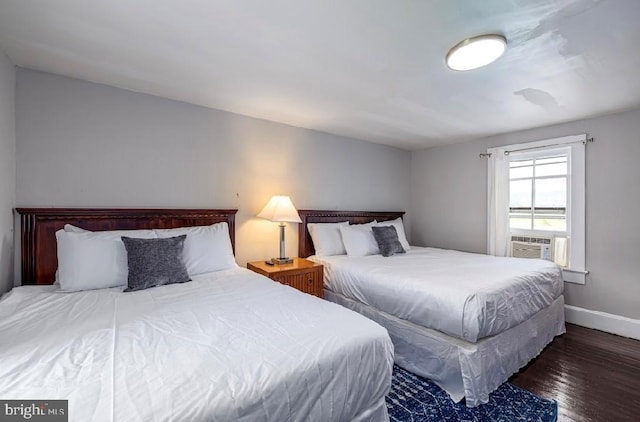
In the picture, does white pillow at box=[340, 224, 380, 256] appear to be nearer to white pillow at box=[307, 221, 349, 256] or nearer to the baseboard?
white pillow at box=[307, 221, 349, 256]

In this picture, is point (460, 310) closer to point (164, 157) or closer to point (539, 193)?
point (539, 193)

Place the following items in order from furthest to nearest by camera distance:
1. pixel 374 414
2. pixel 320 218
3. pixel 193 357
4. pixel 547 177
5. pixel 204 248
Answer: pixel 320 218
pixel 547 177
pixel 204 248
pixel 374 414
pixel 193 357

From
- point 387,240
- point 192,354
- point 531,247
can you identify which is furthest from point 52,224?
point 531,247

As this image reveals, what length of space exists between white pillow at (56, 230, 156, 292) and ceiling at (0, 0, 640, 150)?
49.6 inches

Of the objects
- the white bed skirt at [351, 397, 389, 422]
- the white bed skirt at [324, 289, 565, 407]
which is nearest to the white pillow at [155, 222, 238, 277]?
the white bed skirt at [324, 289, 565, 407]

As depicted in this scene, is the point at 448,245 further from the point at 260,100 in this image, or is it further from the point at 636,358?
the point at 260,100

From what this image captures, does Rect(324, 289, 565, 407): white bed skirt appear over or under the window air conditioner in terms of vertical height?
under

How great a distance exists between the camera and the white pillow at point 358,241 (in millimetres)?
3340

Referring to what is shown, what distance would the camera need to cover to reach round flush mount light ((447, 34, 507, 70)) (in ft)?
5.35

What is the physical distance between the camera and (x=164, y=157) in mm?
2619

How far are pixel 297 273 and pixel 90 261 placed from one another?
1.61 metres

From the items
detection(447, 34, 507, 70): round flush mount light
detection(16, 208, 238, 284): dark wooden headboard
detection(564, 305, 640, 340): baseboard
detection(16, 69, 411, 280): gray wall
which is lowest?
detection(564, 305, 640, 340): baseboard

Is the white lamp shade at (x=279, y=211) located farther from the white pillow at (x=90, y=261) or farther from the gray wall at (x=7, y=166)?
the gray wall at (x=7, y=166)

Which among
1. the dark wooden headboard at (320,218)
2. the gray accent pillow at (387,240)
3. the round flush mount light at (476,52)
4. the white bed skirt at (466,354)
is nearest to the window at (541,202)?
the white bed skirt at (466,354)
